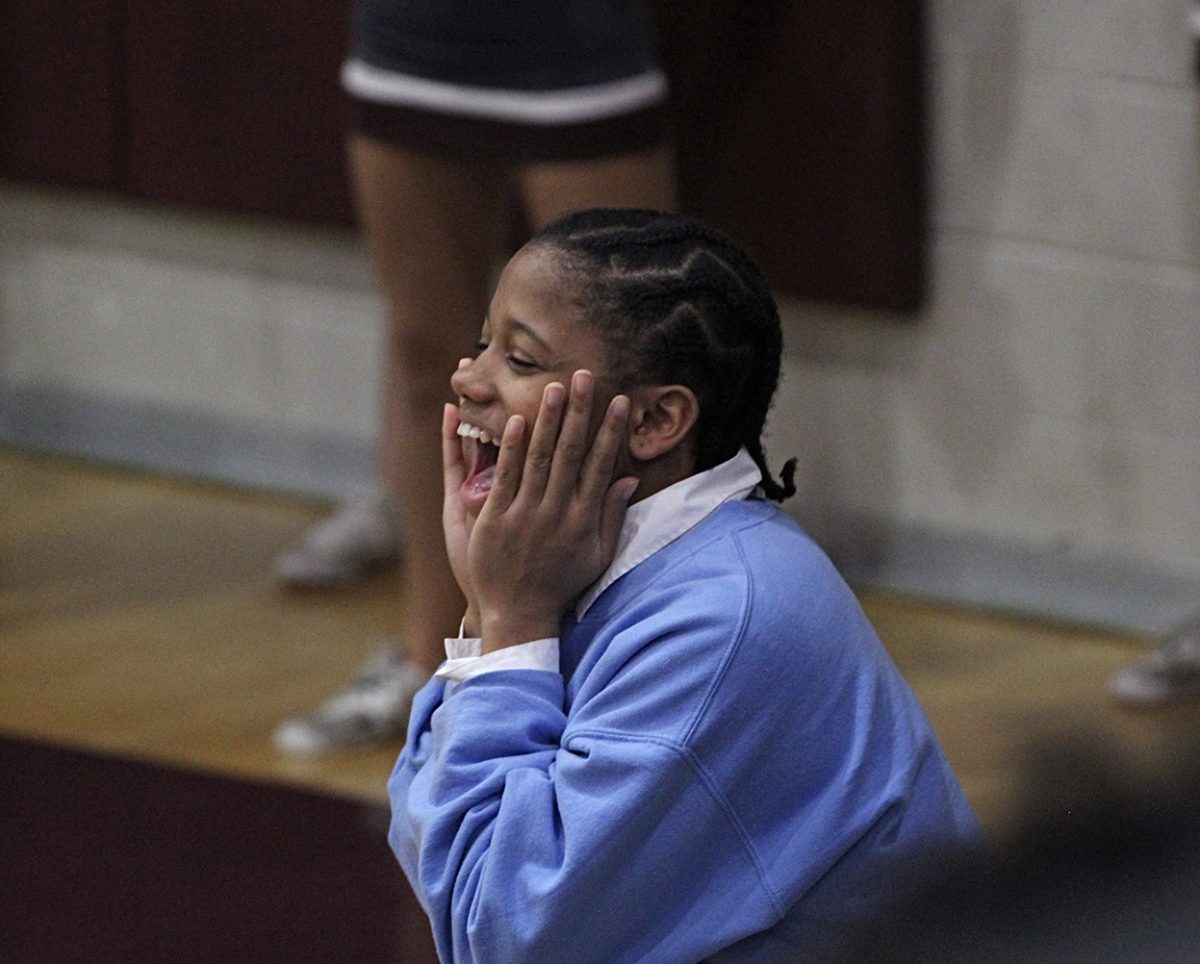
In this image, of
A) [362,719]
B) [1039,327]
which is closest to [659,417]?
[362,719]

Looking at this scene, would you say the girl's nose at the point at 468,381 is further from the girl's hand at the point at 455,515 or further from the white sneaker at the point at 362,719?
the white sneaker at the point at 362,719

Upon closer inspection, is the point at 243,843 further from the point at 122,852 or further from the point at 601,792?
the point at 601,792

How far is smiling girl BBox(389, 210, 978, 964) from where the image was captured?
1.12 meters

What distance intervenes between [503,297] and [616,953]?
0.35 metres

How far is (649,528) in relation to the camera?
3.96ft

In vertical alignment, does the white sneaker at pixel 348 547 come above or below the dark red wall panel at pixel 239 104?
below

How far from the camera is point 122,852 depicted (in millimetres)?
2514

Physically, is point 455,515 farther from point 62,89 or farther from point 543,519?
point 62,89

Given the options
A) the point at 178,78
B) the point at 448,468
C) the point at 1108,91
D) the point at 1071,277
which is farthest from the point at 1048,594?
the point at 448,468

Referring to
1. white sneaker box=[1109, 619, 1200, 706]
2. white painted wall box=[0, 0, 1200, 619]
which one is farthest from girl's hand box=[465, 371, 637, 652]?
white painted wall box=[0, 0, 1200, 619]

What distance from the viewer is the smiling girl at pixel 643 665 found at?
112 centimetres

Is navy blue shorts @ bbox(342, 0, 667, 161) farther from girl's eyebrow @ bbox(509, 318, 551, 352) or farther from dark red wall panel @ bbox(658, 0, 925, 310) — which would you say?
girl's eyebrow @ bbox(509, 318, 551, 352)

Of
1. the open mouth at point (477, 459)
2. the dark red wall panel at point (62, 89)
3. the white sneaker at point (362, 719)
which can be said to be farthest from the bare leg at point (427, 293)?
the dark red wall panel at point (62, 89)

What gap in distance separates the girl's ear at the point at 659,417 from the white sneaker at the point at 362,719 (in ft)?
5.29
